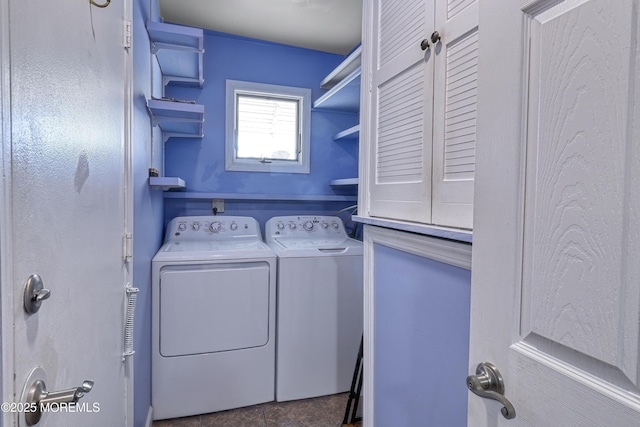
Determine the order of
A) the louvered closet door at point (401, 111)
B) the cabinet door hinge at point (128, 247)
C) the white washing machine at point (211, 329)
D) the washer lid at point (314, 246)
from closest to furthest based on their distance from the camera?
the louvered closet door at point (401, 111) < the cabinet door hinge at point (128, 247) < the white washing machine at point (211, 329) < the washer lid at point (314, 246)

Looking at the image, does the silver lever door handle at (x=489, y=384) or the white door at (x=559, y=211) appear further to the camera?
the silver lever door handle at (x=489, y=384)

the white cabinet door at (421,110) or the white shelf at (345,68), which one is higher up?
the white shelf at (345,68)

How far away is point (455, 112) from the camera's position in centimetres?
94

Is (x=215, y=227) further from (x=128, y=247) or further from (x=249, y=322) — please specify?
(x=128, y=247)

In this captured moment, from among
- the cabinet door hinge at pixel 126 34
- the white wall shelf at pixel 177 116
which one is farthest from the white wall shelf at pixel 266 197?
the cabinet door hinge at pixel 126 34

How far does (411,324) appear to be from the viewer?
1.16 meters

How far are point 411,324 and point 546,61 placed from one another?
91 cm

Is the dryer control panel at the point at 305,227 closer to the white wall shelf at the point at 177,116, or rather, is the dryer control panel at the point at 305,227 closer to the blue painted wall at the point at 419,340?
the white wall shelf at the point at 177,116

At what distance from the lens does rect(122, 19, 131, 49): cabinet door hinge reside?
1.14 m

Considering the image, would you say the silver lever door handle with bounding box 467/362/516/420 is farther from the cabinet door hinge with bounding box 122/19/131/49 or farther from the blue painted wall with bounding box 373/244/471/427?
the cabinet door hinge with bounding box 122/19/131/49

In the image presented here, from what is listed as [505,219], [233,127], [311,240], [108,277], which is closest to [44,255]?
[108,277]

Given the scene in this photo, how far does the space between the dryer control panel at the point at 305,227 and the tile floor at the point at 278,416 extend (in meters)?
1.15

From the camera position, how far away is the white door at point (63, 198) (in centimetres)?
50

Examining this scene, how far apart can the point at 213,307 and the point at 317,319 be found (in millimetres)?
654
